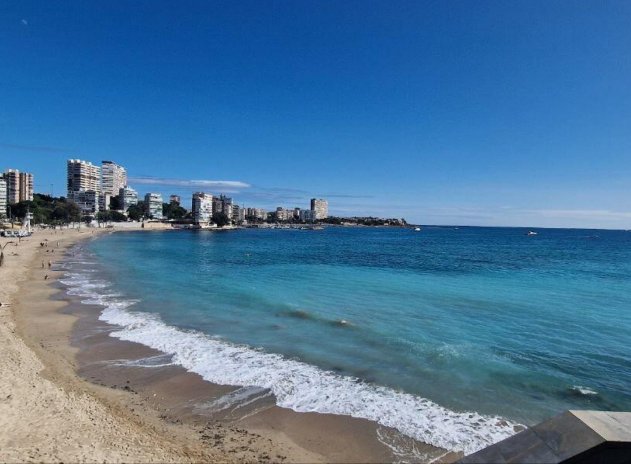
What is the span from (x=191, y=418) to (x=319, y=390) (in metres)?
2.99

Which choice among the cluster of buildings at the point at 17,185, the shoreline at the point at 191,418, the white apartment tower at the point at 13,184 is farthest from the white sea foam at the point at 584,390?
the white apartment tower at the point at 13,184

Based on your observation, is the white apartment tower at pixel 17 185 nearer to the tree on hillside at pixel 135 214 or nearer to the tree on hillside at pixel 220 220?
the tree on hillside at pixel 135 214

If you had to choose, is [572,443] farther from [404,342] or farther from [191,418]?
[404,342]

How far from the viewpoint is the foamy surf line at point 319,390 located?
7.47 metres

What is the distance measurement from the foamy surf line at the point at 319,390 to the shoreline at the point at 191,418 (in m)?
0.33

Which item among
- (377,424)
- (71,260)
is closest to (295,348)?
(377,424)

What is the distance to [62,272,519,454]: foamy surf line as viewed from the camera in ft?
24.5

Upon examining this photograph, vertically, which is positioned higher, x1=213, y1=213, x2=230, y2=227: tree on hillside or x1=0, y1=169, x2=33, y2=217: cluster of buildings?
x1=0, y1=169, x2=33, y2=217: cluster of buildings

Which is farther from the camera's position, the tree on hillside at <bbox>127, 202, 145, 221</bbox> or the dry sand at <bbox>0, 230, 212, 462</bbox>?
the tree on hillside at <bbox>127, 202, 145, 221</bbox>

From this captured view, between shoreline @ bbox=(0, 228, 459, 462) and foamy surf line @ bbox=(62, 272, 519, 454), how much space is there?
0.33 meters

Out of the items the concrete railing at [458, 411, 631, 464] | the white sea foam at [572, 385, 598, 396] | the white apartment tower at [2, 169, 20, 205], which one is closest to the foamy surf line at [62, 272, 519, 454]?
the white sea foam at [572, 385, 598, 396]

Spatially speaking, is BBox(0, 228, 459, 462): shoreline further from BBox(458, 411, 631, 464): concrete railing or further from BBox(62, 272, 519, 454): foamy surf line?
BBox(458, 411, 631, 464): concrete railing

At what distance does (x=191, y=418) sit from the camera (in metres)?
7.83

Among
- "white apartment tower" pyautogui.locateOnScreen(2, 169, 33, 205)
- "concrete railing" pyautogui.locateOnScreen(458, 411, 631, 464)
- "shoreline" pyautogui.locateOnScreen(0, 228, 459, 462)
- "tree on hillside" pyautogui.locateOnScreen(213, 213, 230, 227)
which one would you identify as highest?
"white apartment tower" pyautogui.locateOnScreen(2, 169, 33, 205)
